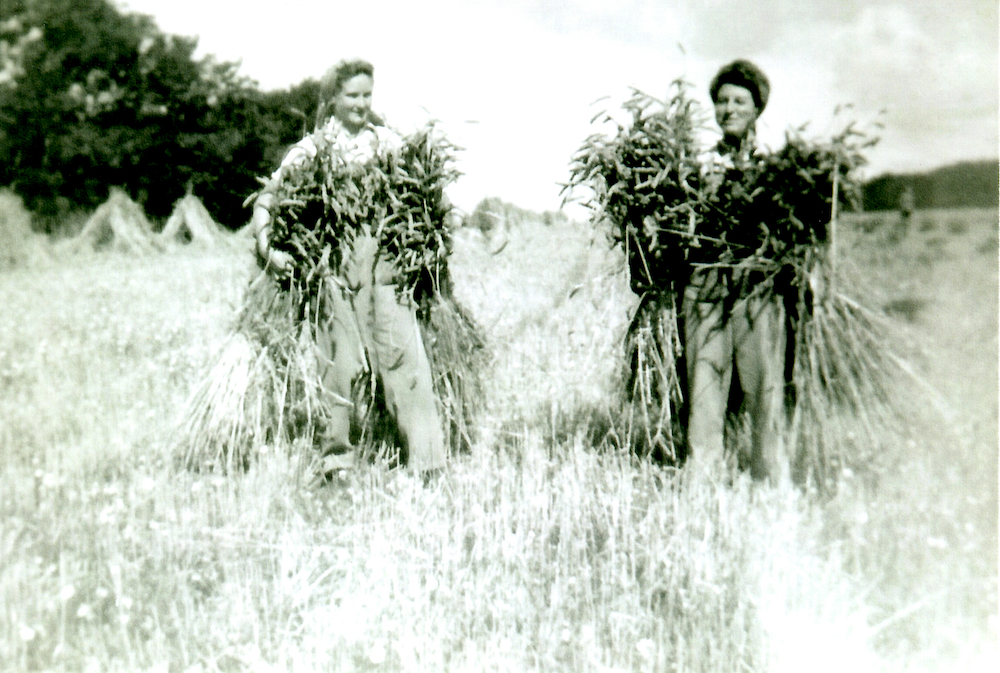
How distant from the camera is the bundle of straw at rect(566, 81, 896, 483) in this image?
104 inches

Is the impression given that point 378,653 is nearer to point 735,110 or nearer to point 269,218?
point 269,218

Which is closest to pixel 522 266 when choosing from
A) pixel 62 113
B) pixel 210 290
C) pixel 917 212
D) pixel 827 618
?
pixel 210 290

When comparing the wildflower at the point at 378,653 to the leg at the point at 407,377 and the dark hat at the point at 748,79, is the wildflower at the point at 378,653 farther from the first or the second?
the dark hat at the point at 748,79

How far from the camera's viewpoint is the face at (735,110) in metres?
2.92

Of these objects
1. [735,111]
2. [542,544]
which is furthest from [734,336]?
[542,544]

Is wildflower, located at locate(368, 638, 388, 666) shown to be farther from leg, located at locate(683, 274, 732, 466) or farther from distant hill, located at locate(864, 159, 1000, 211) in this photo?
distant hill, located at locate(864, 159, 1000, 211)

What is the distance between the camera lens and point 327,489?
3.02 metres

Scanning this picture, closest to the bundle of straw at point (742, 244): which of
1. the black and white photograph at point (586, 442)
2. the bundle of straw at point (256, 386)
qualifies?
the black and white photograph at point (586, 442)

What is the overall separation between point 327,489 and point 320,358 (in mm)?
546

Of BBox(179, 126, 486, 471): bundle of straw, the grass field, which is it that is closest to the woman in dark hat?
the grass field

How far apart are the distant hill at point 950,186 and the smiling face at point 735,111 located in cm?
55

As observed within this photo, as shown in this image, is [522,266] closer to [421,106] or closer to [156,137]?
[421,106]

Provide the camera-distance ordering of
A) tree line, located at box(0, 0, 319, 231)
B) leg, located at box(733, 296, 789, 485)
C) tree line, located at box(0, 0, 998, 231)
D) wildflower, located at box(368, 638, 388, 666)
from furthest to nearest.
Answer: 1. tree line, located at box(0, 0, 319, 231)
2. tree line, located at box(0, 0, 998, 231)
3. leg, located at box(733, 296, 789, 485)
4. wildflower, located at box(368, 638, 388, 666)

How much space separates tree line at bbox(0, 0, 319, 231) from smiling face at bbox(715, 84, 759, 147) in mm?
4866
